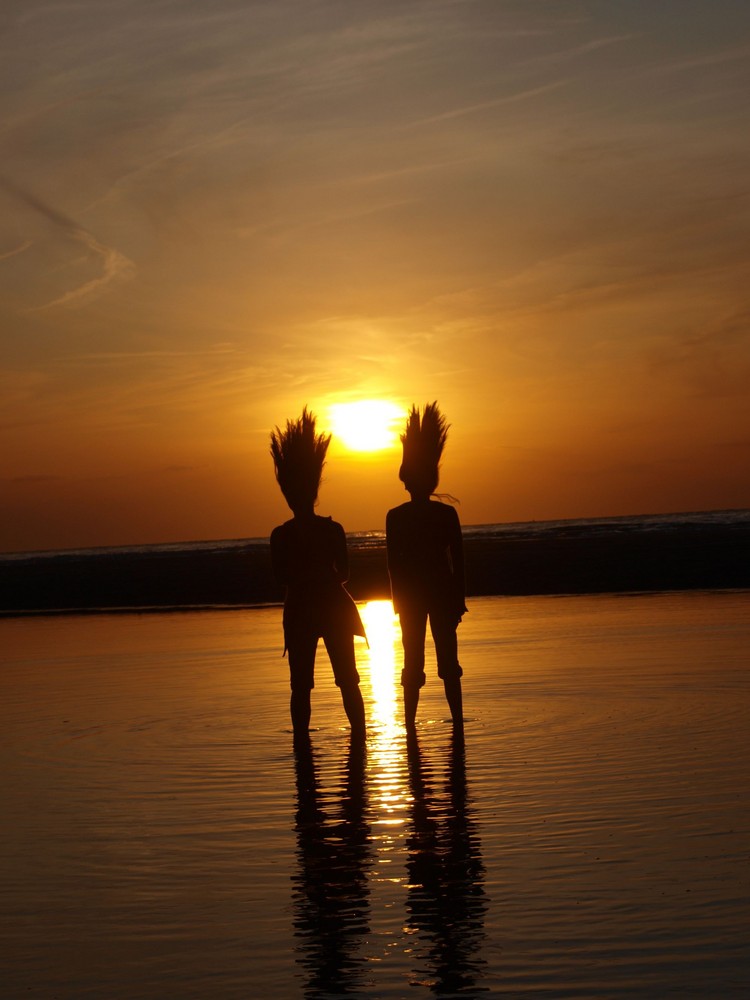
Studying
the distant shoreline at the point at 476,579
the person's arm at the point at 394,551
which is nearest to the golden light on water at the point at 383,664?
the person's arm at the point at 394,551

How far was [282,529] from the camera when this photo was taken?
10.0 m

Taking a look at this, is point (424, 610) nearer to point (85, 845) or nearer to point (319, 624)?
point (319, 624)

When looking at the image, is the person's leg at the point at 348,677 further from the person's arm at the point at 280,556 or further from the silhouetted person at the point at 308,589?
the person's arm at the point at 280,556

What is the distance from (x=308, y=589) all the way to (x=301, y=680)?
2.31 feet

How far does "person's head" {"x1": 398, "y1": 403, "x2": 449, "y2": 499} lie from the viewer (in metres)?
10.6

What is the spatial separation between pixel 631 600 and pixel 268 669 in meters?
11.0

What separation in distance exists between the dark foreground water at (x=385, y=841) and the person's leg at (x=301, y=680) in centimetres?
22

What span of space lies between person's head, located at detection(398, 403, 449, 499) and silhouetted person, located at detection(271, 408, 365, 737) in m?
0.83

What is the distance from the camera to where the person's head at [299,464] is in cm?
1017

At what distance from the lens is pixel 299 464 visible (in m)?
10.2

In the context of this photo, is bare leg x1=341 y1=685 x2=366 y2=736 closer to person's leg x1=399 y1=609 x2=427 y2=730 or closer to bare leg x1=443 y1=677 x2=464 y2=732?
person's leg x1=399 y1=609 x2=427 y2=730

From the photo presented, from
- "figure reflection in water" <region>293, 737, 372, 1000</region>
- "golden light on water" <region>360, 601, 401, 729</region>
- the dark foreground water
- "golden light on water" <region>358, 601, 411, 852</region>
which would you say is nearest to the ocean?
"golden light on water" <region>360, 601, 401, 729</region>

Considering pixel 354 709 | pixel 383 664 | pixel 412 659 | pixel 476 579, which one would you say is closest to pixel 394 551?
pixel 412 659

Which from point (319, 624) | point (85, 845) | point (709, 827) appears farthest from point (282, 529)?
point (709, 827)
